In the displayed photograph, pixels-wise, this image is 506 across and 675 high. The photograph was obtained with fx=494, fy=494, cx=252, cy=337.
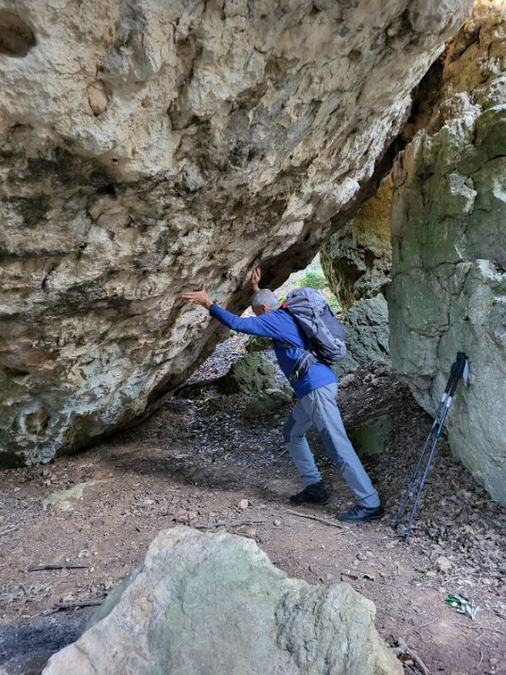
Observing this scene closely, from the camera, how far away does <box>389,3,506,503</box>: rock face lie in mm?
4738

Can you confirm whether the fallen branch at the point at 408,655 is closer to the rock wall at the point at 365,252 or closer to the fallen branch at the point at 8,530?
the fallen branch at the point at 8,530

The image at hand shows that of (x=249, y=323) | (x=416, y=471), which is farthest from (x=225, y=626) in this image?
(x=416, y=471)

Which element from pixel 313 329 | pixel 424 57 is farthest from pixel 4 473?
pixel 424 57

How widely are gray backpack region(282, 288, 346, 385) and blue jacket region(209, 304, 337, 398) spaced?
0.20 ft

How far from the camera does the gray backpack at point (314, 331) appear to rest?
5.38m

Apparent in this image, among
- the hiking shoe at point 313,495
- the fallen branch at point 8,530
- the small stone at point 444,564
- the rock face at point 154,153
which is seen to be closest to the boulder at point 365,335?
the rock face at point 154,153

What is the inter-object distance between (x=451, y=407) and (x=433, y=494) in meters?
0.95

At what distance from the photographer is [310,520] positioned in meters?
5.18

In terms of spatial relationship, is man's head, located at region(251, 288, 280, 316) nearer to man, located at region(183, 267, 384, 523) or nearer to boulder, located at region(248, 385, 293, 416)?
man, located at region(183, 267, 384, 523)

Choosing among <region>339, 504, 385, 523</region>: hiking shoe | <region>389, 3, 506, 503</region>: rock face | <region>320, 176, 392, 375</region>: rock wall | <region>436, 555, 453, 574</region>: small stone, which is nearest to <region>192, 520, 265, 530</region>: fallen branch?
<region>339, 504, 385, 523</region>: hiking shoe

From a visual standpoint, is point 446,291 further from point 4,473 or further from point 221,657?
point 4,473

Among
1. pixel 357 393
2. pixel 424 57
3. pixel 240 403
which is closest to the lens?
pixel 424 57

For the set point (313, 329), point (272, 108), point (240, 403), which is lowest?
point (240, 403)

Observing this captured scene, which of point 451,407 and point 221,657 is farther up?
point 451,407
